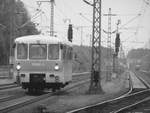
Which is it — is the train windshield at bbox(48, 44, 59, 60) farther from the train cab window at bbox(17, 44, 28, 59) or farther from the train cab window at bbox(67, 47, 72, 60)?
the train cab window at bbox(67, 47, 72, 60)

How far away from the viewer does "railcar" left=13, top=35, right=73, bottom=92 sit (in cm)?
1961

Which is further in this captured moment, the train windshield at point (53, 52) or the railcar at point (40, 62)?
the train windshield at point (53, 52)

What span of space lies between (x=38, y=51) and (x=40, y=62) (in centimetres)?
68

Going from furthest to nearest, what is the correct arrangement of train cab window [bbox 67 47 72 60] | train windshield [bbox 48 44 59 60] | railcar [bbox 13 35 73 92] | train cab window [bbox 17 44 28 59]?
train cab window [bbox 67 47 72 60] < train cab window [bbox 17 44 28 59] < train windshield [bbox 48 44 59 60] < railcar [bbox 13 35 73 92]

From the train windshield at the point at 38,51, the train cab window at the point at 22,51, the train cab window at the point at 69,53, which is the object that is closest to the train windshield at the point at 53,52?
the train windshield at the point at 38,51

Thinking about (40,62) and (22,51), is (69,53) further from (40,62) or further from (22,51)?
(22,51)

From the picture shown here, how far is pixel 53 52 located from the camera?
19844 mm

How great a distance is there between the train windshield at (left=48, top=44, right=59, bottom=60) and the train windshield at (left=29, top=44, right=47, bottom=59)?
0.84 feet

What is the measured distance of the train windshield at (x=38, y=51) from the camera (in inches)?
782

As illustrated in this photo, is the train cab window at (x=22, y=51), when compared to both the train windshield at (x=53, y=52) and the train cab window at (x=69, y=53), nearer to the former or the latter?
the train windshield at (x=53, y=52)

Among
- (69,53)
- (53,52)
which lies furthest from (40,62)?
(69,53)

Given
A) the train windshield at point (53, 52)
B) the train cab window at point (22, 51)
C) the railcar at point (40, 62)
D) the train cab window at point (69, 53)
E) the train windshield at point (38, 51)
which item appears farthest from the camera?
the train cab window at point (69, 53)

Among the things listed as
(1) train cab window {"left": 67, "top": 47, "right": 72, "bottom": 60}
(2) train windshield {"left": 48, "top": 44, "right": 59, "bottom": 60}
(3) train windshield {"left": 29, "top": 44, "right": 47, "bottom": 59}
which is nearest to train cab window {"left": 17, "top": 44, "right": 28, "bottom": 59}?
(3) train windshield {"left": 29, "top": 44, "right": 47, "bottom": 59}

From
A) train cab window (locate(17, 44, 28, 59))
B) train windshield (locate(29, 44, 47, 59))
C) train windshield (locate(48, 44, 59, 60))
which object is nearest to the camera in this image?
train windshield (locate(48, 44, 59, 60))
